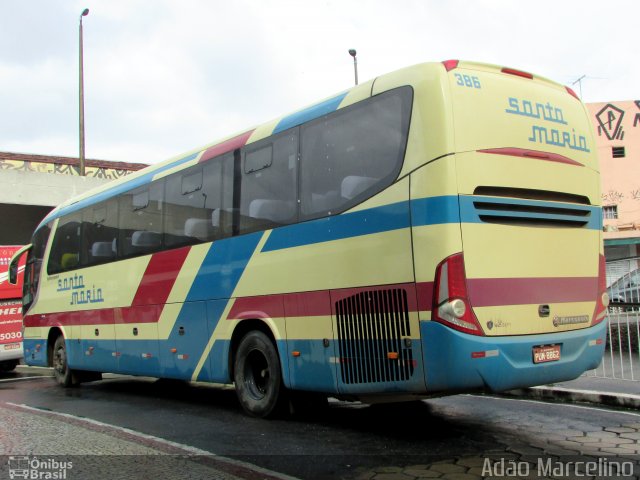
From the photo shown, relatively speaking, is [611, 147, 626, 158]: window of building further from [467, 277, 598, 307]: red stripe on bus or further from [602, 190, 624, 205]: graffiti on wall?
[467, 277, 598, 307]: red stripe on bus

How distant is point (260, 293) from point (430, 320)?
257cm

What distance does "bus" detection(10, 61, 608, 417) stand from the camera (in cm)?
534

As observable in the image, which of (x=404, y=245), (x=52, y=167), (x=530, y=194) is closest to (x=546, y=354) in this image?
(x=530, y=194)

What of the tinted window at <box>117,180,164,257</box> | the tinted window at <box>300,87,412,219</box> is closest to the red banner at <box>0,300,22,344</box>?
the tinted window at <box>117,180,164,257</box>

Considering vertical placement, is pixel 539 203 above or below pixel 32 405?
above

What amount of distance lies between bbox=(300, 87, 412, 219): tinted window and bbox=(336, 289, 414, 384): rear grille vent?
3.34 feet

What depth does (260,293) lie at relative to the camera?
727 cm

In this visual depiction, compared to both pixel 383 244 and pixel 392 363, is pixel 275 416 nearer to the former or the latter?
pixel 392 363

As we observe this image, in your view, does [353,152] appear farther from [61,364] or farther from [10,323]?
[10,323]

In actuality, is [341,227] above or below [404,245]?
above

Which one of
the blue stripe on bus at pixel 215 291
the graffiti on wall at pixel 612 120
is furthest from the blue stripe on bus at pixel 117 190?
the graffiti on wall at pixel 612 120

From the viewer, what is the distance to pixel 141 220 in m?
9.77

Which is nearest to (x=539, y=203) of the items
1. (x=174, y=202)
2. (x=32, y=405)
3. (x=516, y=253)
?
(x=516, y=253)

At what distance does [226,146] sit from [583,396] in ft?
18.5
